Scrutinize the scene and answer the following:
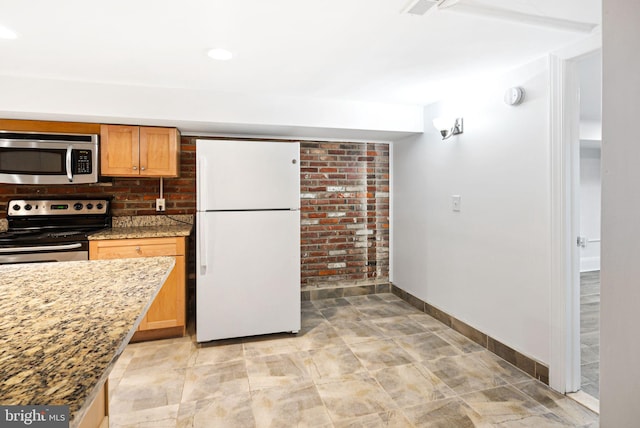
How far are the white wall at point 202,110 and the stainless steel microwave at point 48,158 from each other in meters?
0.17

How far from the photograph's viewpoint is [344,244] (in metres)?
4.20

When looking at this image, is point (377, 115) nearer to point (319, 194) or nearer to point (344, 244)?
point (319, 194)

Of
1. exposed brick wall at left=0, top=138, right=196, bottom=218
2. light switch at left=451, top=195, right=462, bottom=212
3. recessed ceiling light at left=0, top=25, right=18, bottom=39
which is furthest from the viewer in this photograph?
exposed brick wall at left=0, top=138, right=196, bottom=218

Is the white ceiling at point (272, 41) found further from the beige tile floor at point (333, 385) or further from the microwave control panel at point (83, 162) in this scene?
the beige tile floor at point (333, 385)

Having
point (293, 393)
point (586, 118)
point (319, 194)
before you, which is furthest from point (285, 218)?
point (586, 118)

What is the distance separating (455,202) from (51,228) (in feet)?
11.7

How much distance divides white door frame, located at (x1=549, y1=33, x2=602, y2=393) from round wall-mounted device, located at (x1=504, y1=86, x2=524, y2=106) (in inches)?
8.5

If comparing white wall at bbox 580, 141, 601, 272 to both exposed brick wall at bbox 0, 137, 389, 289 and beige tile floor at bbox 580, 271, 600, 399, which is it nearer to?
beige tile floor at bbox 580, 271, 600, 399

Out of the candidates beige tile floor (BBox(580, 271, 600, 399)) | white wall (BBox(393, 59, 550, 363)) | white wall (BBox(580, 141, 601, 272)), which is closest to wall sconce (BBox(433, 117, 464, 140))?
white wall (BBox(393, 59, 550, 363))

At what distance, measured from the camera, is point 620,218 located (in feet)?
2.36

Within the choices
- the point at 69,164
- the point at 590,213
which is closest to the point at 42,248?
the point at 69,164

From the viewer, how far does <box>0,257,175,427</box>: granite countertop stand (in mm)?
586

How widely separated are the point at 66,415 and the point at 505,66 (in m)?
2.89

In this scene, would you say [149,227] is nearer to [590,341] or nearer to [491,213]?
[491,213]
